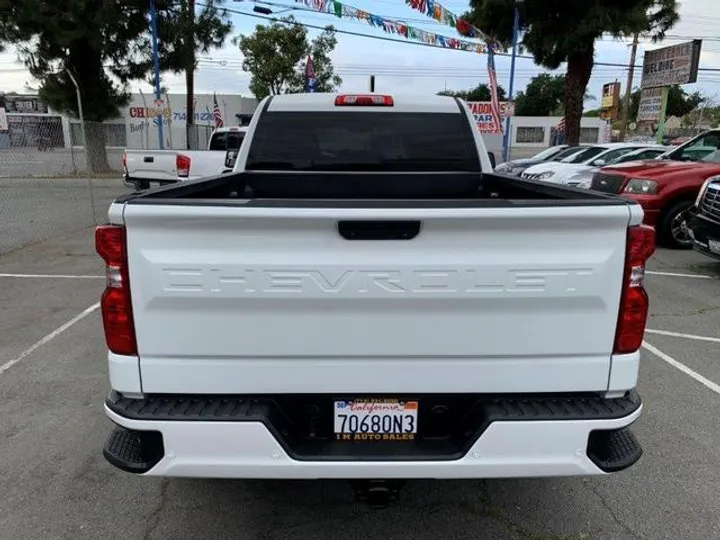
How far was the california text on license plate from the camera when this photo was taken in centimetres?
237

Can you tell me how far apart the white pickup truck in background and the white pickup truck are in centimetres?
1238

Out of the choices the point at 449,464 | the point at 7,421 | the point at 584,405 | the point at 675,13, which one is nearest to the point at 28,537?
the point at 7,421

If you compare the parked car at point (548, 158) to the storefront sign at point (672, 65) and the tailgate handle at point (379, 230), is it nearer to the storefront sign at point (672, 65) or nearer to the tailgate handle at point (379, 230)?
the storefront sign at point (672, 65)

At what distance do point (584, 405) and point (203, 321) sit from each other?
151 centimetres

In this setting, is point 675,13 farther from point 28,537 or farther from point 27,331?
point 28,537

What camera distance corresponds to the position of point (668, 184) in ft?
30.6

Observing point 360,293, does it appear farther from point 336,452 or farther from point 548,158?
point 548,158

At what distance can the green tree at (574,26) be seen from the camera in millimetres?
20188

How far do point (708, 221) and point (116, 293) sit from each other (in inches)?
302

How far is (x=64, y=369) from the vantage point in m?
4.82

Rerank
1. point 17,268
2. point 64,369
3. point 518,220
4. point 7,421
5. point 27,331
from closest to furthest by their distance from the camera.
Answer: point 518,220 < point 7,421 < point 64,369 < point 27,331 < point 17,268

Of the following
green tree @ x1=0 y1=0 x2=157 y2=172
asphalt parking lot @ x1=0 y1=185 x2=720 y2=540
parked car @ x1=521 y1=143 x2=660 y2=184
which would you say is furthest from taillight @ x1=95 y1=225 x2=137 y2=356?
green tree @ x1=0 y1=0 x2=157 y2=172

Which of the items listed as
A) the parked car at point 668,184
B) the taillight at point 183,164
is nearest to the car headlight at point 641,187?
the parked car at point 668,184

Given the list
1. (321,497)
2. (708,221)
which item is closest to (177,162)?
(708,221)
